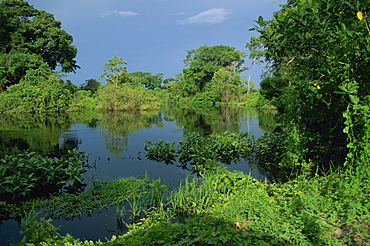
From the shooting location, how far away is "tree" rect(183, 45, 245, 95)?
158 ft

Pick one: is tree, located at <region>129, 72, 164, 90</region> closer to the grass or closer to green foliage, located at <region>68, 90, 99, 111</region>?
green foliage, located at <region>68, 90, 99, 111</region>

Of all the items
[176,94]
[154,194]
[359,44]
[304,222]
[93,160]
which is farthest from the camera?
[176,94]

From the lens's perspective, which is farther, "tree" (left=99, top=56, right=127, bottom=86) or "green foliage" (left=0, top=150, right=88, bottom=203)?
"tree" (left=99, top=56, right=127, bottom=86)

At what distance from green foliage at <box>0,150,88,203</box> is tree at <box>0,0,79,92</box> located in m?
23.6

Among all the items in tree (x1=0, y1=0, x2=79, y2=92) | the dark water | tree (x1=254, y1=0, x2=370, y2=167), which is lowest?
the dark water

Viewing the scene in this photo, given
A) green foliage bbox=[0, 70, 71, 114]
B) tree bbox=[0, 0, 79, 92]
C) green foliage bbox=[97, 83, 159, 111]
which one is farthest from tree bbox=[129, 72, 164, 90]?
green foliage bbox=[0, 70, 71, 114]

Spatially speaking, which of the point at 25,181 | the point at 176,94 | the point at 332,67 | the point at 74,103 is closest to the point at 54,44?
the point at 74,103

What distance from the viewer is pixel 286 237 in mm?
2875

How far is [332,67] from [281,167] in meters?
3.50

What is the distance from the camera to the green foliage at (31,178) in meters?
4.96

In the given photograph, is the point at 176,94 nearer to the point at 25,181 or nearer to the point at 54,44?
the point at 54,44

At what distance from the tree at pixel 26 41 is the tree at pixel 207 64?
22461 millimetres

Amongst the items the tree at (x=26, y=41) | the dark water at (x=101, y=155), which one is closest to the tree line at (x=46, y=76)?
the tree at (x=26, y=41)

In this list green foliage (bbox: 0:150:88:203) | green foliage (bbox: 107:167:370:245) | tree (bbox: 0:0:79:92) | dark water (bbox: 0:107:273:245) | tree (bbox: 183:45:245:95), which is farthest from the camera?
tree (bbox: 183:45:245:95)
